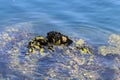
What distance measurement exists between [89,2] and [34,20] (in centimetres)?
216

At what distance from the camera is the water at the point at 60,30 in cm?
811

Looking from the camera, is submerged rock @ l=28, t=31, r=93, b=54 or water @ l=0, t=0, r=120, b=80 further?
submerged rock @ l=28, t=31, r=93, b=54

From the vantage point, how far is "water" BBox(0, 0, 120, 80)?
811 centimetres

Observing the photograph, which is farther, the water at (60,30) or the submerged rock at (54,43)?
the submerged rock at (54,43)

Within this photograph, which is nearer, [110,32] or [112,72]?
[112,72]

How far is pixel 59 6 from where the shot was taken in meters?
11.4

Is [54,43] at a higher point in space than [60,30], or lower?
lower

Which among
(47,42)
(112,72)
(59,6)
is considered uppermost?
(59,6)

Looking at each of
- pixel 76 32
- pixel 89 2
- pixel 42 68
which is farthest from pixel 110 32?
pixel 42 68

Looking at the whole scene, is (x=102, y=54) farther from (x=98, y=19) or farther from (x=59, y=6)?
(x=59, y=6)

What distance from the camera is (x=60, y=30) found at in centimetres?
1010

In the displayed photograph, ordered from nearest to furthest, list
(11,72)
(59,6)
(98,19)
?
(11,72), (98,19), (59,6)

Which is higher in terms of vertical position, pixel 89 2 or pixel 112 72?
pixel 89 2

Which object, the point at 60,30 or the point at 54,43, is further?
the point at 60,30
